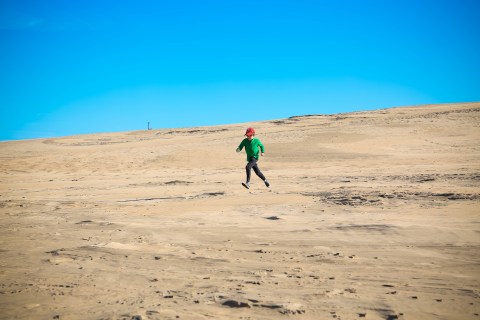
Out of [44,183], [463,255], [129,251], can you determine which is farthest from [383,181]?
[44,183]

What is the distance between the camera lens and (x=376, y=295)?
3.15 meters

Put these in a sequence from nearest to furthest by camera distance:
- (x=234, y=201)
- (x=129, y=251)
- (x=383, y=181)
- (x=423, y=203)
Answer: (x=129, y=251), (x=423, y=203), (x=234, y=201), (x=383, y=181)

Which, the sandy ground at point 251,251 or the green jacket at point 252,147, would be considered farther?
the green jacket at point 252,147

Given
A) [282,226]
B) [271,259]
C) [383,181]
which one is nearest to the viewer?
[271,259]

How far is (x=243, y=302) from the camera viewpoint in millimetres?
3088

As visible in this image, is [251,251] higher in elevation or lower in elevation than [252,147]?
lower

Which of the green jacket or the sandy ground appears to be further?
the green jacket

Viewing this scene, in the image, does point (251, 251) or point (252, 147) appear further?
point (252, 147)

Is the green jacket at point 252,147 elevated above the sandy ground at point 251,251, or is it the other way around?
the green jacket at point 252,147

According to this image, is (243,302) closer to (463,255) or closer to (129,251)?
(129,251)

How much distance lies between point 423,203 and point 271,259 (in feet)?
13.1

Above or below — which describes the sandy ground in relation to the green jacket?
below

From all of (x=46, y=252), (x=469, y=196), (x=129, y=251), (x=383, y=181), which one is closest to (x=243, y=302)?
(x=129, y=251)

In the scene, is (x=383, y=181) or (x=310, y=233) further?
(x=383, y=181)
